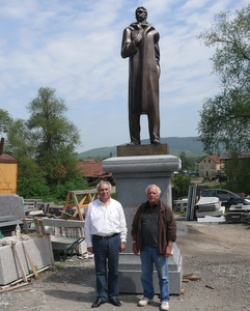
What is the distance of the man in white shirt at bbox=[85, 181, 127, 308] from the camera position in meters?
5.58

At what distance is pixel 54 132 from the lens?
48125mm

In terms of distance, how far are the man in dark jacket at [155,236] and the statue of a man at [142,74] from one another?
4.31 feet

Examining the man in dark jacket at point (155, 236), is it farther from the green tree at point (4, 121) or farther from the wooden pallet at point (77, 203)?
the green tree at point (4, 121)

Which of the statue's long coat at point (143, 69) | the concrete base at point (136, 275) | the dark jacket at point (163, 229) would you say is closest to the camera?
the dark jacket at point (163, 229)

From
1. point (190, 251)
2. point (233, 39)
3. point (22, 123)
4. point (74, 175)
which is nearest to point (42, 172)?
point (74, 175)

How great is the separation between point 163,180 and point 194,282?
190 cm

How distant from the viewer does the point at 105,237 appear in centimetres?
559

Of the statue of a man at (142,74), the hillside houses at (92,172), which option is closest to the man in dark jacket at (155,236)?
the statue of a man at (142,74)

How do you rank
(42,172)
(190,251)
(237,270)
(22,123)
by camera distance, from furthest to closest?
1. (22,123)
2. (42,172)
3. (190,251)
4. (237,270)

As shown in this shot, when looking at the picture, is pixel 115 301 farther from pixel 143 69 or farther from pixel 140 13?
pixel 140 13

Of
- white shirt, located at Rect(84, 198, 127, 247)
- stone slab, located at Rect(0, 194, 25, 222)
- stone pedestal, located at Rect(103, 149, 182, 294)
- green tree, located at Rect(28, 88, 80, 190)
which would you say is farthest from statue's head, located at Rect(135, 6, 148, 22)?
green tree, located at Rect(28, 88, 80, 190)

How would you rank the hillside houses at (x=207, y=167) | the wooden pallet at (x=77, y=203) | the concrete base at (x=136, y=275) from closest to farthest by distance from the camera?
the concrete base at (x=136, y=275) → the wooden pallet at (x=77, y=203) → the hillside houses at (x=207, y=167)

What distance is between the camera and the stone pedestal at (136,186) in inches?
238

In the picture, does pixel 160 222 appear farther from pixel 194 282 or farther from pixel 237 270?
pixel 237 270
